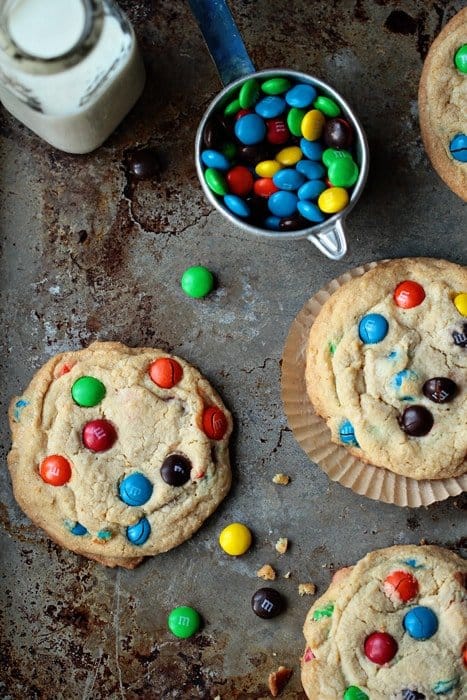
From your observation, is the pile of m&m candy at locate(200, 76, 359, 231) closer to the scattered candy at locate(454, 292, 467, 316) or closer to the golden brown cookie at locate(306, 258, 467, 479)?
the golden brown cookie at locate(306, 258, 467, 479)

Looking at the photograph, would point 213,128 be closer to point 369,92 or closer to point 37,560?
point 369,92

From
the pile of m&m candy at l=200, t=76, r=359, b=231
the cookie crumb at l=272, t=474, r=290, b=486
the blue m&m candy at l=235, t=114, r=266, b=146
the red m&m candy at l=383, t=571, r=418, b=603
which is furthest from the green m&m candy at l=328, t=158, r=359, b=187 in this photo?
the red m&m candy at l=383, t=571, r=418, b=603

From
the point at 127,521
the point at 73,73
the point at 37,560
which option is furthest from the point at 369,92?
the point at 37,560

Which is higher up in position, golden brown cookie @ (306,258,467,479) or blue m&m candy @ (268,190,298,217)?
blue m&m candy @ (268,190,298,217)

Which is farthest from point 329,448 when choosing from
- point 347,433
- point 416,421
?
point 416,421

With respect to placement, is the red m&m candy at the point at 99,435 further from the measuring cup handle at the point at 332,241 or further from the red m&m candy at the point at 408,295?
the red m&m candy at the point at 408,295

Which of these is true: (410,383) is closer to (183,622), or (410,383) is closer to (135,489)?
(135,489)
